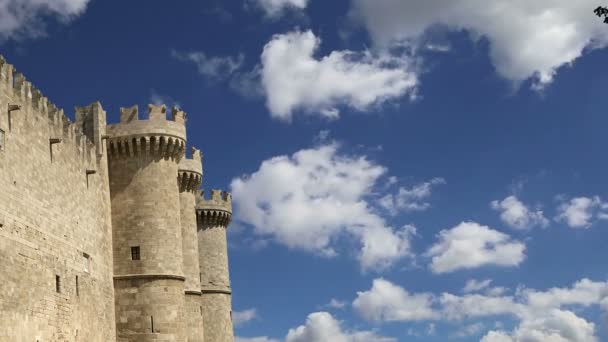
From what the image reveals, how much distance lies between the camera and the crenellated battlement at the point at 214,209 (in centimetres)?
4331

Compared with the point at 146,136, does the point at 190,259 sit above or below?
below

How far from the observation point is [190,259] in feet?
117

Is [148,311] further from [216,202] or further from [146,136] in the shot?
[216,202]

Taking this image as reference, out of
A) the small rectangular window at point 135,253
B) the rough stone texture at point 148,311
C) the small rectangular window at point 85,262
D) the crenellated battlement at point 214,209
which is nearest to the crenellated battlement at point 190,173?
the crenellated battlement at point 214,209

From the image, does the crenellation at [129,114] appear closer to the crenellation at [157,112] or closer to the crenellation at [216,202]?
the crenellation at [157,112]

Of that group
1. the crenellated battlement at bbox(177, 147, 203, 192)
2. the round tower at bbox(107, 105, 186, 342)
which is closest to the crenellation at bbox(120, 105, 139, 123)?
the round tower at bbox(107, 105, 186, 342)

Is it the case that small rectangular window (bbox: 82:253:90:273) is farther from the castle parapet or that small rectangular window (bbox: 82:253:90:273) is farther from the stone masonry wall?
the castle parapet

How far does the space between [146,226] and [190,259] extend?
5.66 m

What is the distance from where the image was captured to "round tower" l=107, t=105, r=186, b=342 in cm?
2952

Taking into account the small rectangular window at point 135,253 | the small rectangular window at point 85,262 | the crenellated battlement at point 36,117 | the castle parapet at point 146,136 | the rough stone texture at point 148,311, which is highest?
the castle parapet at point 146,136

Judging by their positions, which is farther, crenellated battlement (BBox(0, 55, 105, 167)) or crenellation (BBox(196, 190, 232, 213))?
crenellation (BBox(196, 190, 232, 213))

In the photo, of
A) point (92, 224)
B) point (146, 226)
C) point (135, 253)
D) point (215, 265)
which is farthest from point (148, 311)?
point (215, 265)

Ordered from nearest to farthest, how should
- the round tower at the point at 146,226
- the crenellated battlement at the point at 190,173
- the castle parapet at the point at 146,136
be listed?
the round tower at the point at 146,226 → the castle parapet at the point at 146,136 → the crenellated battlement at the point at 190,173

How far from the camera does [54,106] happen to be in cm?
2641
